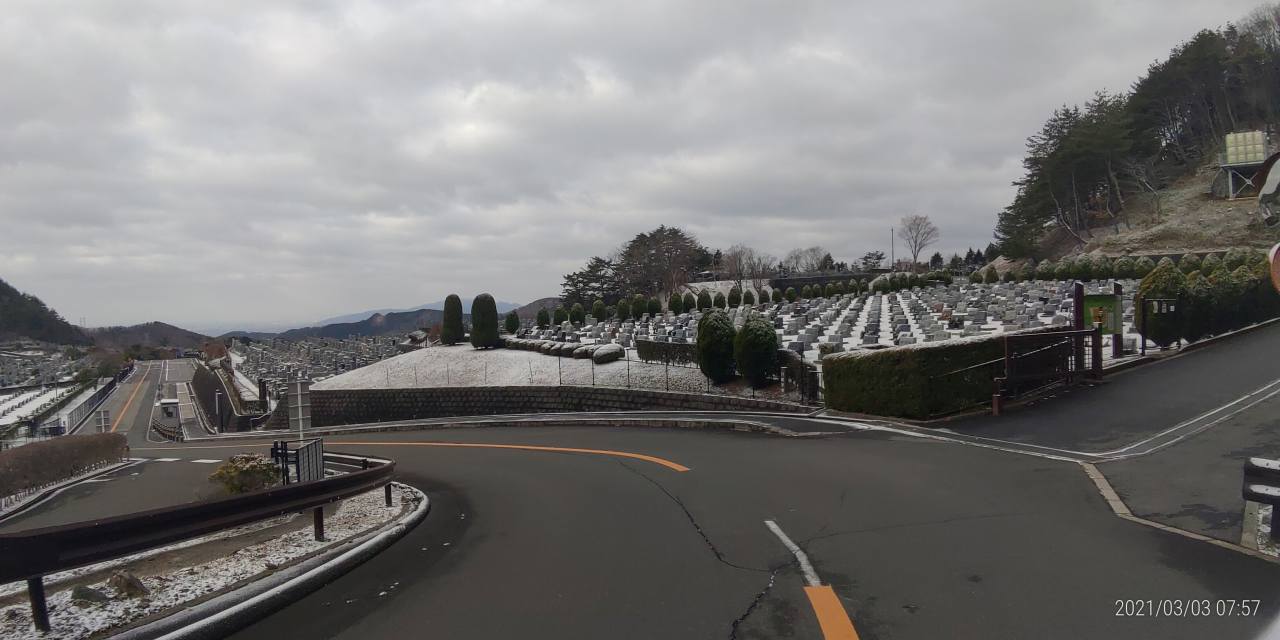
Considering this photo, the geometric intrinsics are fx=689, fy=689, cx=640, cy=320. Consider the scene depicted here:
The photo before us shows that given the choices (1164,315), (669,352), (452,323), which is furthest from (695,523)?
(452,323)

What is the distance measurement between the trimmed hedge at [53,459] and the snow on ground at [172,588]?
43.9ft

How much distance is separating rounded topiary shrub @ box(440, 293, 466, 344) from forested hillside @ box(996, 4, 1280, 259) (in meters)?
56.9

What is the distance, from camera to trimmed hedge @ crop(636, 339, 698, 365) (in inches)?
1029

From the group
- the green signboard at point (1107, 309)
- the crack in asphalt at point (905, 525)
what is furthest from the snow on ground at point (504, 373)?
the crack in asphalt at point (905, 525)

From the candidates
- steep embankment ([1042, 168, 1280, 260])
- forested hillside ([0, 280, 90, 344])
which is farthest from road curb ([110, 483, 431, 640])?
forested hillside ([0, 280, 90, 344])

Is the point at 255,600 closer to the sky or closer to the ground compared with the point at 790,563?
closer to the sky

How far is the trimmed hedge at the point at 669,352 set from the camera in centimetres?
2612

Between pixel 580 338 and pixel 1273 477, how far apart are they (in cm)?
3494

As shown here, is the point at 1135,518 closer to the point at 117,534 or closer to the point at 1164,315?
the point at 117,534

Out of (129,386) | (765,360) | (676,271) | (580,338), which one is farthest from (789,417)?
(129,386)

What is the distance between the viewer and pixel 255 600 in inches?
193

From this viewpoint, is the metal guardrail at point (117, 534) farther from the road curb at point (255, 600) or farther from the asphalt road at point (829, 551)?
the asphalt road at point (829, 551)

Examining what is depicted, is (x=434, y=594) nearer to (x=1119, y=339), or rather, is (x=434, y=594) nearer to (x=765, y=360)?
(x=765, y=360)

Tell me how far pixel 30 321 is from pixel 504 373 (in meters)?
145
